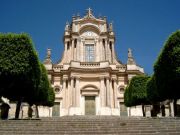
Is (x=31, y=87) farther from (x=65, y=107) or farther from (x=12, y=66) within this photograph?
(x=65, y=107)

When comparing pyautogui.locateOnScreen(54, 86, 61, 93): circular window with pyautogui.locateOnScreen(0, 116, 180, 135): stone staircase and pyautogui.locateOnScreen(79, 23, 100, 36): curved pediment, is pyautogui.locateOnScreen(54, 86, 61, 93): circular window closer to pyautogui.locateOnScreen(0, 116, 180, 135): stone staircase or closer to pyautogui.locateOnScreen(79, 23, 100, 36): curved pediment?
pyautogui.locateOnScreen(79, 23, 100, 36): curved pediment

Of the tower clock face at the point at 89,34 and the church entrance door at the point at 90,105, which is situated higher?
the tower clock face at the point at 89,34

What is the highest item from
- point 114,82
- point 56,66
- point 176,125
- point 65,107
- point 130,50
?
point 130,50

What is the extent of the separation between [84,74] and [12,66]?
61.4ft

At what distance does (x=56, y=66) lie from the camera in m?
37.9

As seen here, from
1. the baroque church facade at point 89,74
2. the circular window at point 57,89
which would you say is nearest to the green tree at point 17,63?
the baroque church facade at point 89,74

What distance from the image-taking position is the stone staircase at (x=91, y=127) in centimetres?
1302

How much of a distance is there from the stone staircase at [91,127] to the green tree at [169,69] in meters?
4.10

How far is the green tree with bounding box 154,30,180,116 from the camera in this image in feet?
59.9

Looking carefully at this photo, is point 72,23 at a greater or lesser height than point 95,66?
greater

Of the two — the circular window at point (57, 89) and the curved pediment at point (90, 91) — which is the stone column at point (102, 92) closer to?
the curved pediment at point (90, 91)

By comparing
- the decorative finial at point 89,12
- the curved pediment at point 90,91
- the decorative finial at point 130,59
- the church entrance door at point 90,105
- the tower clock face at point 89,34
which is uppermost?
the decorative finial at point 89,12

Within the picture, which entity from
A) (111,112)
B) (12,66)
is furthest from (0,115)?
(111,112)

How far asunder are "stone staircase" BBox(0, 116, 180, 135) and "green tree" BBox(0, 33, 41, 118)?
12.6 feet
